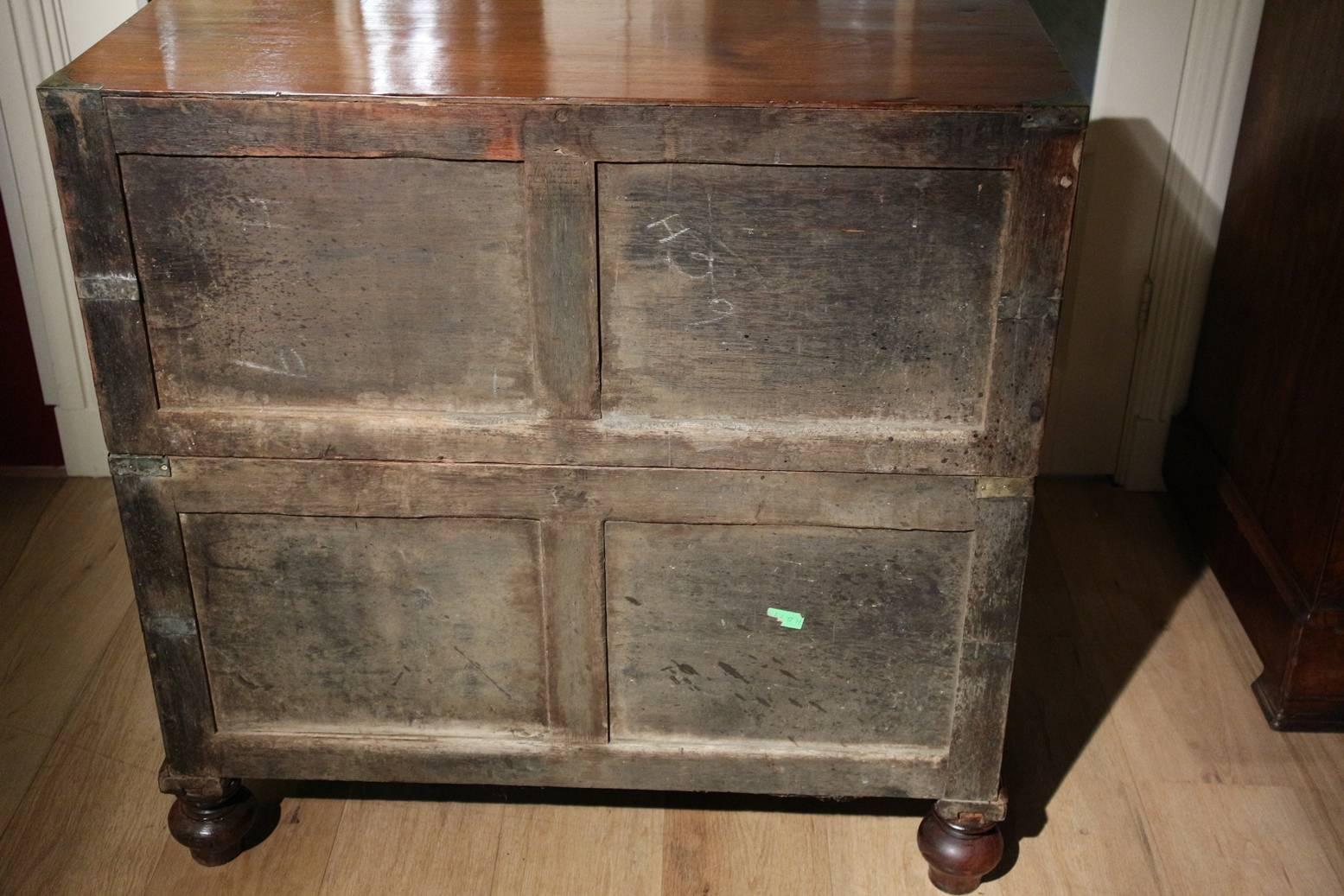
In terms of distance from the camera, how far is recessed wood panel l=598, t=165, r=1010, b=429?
54.5 inches

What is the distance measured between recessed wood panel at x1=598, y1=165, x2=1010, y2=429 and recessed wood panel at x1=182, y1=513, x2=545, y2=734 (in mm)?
270

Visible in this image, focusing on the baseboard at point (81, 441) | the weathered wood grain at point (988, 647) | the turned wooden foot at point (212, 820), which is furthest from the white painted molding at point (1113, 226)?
the baseboard at point (81, 441)

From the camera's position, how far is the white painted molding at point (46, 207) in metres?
2.17

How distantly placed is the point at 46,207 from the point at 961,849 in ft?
5.57

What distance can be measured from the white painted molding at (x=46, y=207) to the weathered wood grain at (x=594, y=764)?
1.00 m

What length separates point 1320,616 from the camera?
1891mm

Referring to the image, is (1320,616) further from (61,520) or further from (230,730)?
(61,520)

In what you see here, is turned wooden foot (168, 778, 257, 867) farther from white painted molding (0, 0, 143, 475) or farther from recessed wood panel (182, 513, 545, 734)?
white painted molding (0, 0, 143, 475)

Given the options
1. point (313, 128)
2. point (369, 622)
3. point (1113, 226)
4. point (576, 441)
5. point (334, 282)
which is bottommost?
point (369, 622)

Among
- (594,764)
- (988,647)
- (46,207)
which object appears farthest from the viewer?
(46,207)

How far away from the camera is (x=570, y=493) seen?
1530 mm

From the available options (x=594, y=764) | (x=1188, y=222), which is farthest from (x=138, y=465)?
(x=1188, y=222)

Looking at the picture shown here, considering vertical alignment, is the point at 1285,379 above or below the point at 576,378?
below

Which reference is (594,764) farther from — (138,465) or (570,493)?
(138,465)
